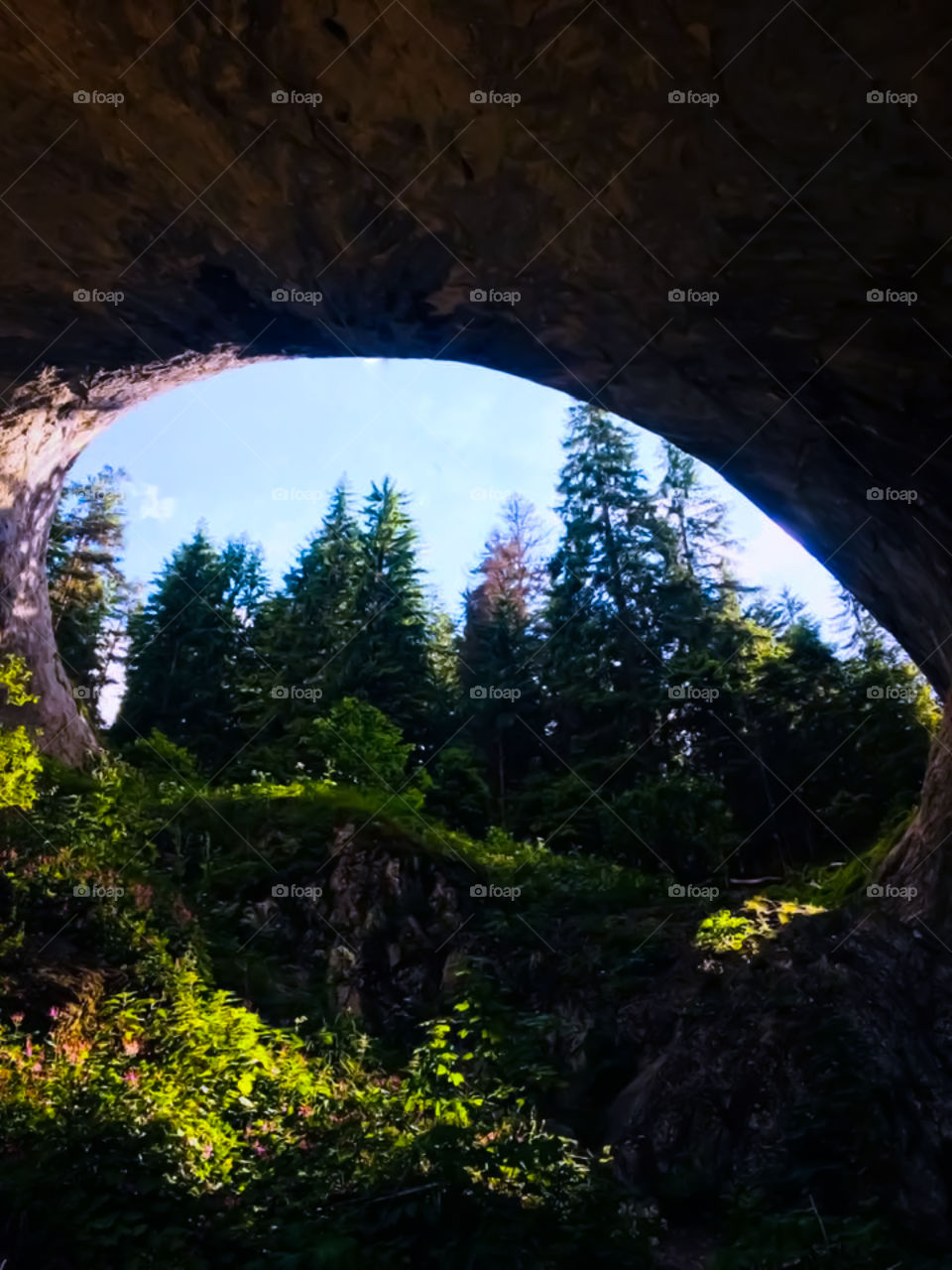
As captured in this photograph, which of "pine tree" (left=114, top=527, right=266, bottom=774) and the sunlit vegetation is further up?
"pine tree" (left=114, top=527, right=266, bottom=774)

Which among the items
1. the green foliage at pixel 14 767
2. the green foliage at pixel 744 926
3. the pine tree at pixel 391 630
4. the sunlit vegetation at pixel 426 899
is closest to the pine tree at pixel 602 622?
the sunlit vegetation at pixel 426 899

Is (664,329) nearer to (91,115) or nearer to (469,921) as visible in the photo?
(91,115)

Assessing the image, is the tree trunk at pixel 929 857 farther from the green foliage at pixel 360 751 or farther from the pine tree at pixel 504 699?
the pine tree at pixel 504 699

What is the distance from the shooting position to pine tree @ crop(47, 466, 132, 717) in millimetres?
25844

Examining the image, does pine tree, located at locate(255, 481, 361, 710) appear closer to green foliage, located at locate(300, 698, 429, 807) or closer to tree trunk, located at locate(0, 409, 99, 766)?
green foliage, located at locate(300, 698, 429, 807)

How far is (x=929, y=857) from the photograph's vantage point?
7113 mm

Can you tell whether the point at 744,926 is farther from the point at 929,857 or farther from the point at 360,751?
the point at 360,751

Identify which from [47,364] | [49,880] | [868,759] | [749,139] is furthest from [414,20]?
[868,759]

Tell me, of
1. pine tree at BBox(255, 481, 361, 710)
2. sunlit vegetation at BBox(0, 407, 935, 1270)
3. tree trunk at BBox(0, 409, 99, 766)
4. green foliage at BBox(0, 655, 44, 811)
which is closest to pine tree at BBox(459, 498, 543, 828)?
sunlit vegetation at BBox(0, 407, 935, 1270)

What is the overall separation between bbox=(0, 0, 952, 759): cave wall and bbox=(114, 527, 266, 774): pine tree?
15079 mm

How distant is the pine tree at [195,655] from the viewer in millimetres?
23047

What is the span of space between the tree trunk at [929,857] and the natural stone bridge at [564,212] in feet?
0.35

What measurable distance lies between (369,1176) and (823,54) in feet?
22.1

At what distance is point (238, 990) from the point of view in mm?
7250
